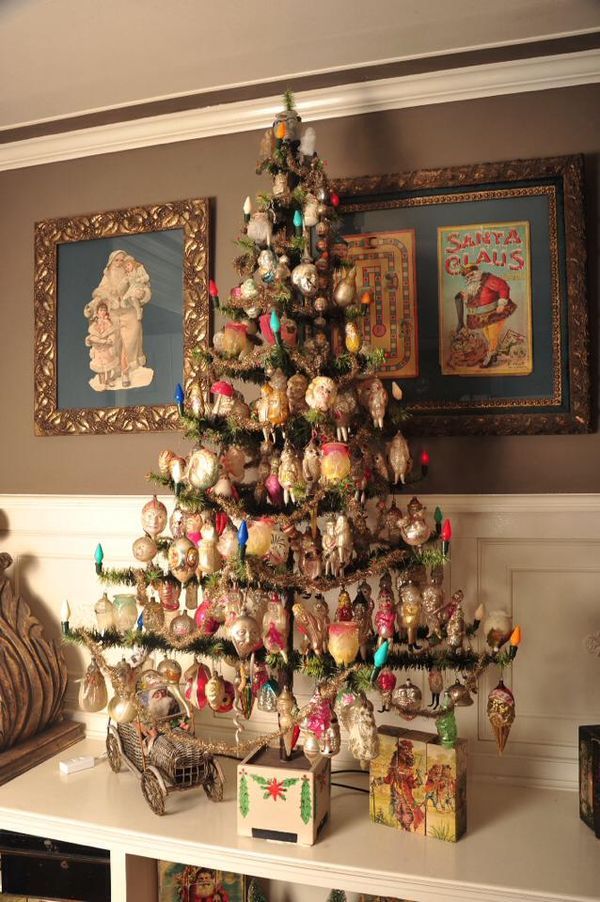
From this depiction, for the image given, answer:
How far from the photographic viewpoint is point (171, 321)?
7.52ft

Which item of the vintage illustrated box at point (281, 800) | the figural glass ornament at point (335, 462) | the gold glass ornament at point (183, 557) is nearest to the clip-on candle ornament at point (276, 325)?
the figural glass ornament at point (335, 462)

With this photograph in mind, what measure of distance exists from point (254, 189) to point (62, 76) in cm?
66

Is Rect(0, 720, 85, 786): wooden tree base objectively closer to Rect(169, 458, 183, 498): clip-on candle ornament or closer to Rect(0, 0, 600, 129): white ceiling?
Rect(169, 458, 183, 498): clip-on candle ornament

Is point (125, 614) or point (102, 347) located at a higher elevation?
point (102, 347)

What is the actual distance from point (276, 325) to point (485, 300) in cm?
74

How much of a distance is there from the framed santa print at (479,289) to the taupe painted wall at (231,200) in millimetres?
58

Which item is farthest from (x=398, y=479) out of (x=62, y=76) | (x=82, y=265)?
(x=62, y=76)

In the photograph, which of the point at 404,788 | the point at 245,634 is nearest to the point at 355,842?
the point at 404,788

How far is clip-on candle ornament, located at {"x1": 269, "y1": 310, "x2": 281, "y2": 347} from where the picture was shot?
158cm

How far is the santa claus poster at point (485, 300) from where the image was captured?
6.55 feet

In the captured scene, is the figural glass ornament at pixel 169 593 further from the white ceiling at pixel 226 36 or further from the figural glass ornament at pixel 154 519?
the white ceiling at pixel 226 36

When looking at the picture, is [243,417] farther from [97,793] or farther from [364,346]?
[97,793]

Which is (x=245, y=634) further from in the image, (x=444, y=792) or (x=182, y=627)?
(x=444, y=792)

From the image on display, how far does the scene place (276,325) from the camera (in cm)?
158
